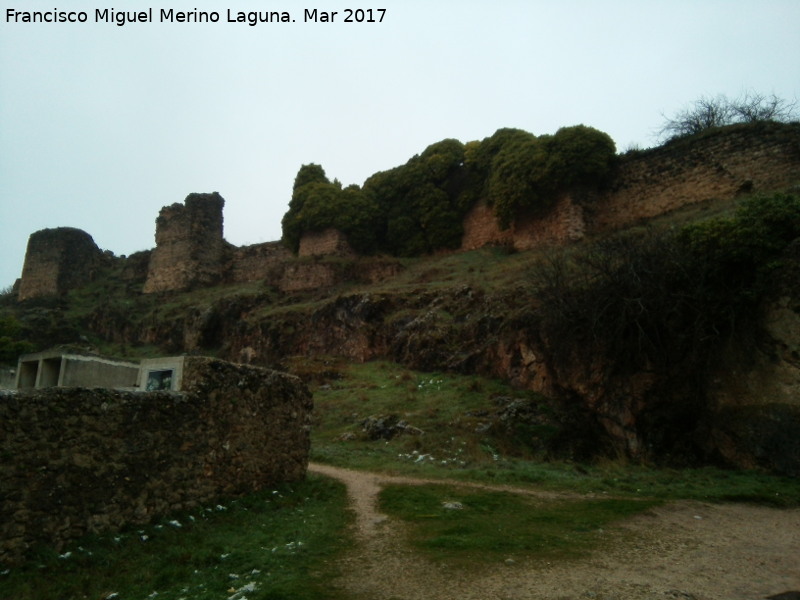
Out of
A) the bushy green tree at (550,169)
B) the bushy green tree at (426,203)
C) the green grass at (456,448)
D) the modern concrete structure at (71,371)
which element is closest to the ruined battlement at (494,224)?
the bushy green tree at (550,169)

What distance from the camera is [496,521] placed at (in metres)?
7.75

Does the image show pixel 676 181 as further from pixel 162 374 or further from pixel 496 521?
pixel 162 374

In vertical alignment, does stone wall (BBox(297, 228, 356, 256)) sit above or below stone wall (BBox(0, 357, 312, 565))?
above

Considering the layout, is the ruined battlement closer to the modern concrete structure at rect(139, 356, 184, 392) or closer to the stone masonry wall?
the stone masonry wall

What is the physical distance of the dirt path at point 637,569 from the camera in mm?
5316

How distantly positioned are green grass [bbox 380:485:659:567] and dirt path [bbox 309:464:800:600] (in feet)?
0.85

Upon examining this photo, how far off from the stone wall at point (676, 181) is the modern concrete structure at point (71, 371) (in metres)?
16.1

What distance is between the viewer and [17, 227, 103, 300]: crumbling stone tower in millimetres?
37000

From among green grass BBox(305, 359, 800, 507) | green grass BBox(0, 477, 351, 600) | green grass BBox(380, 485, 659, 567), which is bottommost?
green grass BBox(0, 477, 351, 600)

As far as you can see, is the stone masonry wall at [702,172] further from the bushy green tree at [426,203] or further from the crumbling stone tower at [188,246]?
the crumbling stone tower at [188,246]

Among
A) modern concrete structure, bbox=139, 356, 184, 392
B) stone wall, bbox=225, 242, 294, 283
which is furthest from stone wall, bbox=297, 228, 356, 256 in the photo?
modern concrete structure, bbox=139, 356, 184, 392

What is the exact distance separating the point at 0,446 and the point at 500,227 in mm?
20896

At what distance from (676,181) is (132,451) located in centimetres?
1968

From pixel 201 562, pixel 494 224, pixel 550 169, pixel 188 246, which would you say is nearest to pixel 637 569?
pixel 201 562
